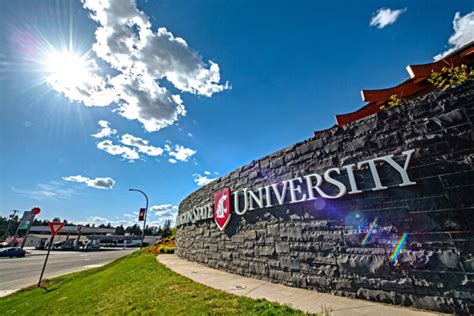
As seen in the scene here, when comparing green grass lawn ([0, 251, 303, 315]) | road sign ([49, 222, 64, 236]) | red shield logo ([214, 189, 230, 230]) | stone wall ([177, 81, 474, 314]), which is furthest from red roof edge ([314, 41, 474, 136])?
road sign ([49, 222, 64, 236])

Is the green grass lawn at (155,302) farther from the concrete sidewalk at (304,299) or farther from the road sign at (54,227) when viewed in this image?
the road sign at (54,227)

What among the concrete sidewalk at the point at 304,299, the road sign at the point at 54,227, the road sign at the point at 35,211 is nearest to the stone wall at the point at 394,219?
the concrete sidewalk at the point at 304,299

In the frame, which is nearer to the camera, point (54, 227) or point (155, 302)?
point (155, 302)

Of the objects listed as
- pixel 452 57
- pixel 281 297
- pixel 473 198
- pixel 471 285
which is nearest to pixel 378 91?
pixel 452 57

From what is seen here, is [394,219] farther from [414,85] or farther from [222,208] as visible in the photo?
[222,208]

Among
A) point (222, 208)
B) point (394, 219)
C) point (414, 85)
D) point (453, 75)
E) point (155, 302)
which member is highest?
point (414, 85)

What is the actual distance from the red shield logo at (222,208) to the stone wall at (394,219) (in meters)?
2.02

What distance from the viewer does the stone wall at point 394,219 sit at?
2613 mm

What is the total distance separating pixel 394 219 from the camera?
3.08 meters

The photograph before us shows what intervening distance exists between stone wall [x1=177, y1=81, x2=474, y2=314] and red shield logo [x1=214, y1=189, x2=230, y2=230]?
2018 millimetres

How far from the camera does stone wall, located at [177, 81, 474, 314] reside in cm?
261

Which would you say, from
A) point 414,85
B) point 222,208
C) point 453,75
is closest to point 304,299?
point 222,208

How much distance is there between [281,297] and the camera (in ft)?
11.2

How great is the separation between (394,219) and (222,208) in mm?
4874
